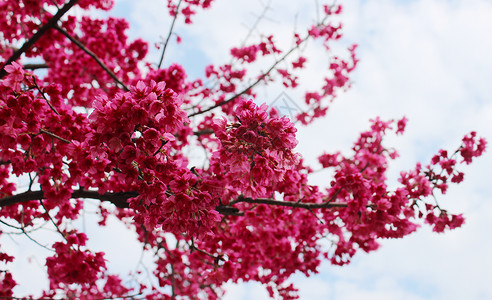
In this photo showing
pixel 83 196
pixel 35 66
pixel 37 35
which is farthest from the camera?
pixel 35 66

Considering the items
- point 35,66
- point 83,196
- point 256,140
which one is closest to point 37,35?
point 35,66

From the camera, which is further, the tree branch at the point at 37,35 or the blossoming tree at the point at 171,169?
the tree branch at the point at 37,35

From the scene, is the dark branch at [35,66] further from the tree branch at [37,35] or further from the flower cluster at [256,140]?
the flower cluster at [256,140]

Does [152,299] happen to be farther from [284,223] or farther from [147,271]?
[284,223]

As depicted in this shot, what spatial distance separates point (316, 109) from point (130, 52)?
16.2 feet

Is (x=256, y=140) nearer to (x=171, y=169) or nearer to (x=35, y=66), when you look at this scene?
(x=171, y=169)

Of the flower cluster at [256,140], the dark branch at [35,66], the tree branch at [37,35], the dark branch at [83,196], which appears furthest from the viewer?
the dark branch at [35,66]

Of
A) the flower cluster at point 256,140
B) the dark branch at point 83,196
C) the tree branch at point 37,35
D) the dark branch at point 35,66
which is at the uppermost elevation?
the dark branch at point 35,66

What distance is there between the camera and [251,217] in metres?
5.27

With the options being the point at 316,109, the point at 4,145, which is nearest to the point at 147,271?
the point at 4,145

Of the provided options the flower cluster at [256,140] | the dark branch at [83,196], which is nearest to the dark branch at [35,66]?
the dark branch at [83,196]

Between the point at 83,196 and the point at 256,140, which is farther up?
the point at 83,196

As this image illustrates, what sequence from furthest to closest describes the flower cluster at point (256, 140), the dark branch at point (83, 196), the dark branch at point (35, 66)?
the dark branch at point (35, 66) < the dark branch at point (83, 196) < the flower cluster at point (256, 140)

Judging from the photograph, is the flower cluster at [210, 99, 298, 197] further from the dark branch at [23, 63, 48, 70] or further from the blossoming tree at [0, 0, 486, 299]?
the dark branch at [23, 63, 48, 70]
